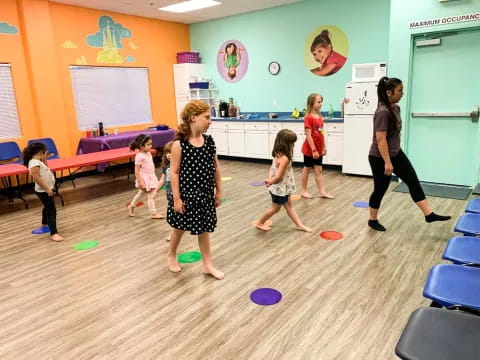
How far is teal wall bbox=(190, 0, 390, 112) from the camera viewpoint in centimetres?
617

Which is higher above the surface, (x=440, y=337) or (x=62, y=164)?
(x=62, y=164)

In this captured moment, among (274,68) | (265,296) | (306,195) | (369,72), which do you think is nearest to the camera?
(265,296)

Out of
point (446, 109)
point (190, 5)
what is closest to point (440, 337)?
point (446, 109)

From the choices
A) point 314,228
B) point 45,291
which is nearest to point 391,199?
point 314,228

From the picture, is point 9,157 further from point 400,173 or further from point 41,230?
point 400,173

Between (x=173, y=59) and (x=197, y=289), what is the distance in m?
6.78

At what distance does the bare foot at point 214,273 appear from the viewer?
2895 mm

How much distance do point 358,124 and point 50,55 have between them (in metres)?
5.25

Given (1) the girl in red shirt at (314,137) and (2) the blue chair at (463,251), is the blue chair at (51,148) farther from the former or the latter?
(2) the blue chair at (463,251)

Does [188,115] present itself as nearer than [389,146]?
Yes

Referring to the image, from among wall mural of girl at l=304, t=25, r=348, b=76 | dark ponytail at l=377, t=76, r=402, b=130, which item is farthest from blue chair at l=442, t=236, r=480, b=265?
wall mural of girl at l=304, t=25, r=348, b=76

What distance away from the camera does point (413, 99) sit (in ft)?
17.1

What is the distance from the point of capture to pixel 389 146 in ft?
10.9

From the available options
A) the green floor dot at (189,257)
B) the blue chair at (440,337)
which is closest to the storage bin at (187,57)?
the green floor dot at (189,257)
